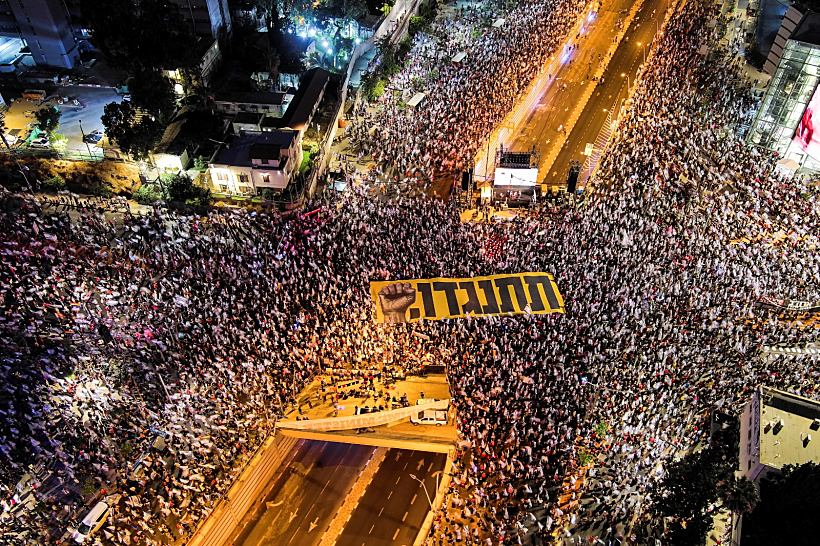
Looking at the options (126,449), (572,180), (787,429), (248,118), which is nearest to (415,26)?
(248,118)

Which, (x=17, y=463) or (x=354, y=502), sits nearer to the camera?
(x=17, y=463)

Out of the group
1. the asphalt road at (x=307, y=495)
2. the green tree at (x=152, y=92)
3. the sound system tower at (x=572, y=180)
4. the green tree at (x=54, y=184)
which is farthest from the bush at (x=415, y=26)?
the asphalt road at (x=307, y=495)

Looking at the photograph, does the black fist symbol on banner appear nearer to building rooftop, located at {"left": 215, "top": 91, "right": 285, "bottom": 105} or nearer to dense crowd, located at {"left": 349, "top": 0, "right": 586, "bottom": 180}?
dense crowd, located at {"left": 349, "top": 0, "right": 586, "bottom": 180}

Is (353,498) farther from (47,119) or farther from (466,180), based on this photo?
(47,119)

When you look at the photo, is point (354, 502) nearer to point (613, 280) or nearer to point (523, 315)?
point (523, 315)

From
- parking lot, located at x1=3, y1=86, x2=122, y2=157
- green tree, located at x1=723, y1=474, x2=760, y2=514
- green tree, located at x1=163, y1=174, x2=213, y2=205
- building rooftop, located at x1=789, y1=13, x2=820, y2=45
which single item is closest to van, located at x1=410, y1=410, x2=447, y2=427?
green tree, located at x1=723, y1=474, x2=760, y2=514

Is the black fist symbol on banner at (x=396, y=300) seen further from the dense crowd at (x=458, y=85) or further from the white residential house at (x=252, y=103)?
the white residential house at (x=252, y=103)

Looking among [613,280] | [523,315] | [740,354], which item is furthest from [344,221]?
[740,354]
